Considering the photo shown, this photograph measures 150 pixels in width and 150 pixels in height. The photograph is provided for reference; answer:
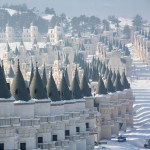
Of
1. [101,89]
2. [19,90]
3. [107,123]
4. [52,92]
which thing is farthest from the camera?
[101,89]

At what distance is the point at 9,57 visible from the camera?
519 ft

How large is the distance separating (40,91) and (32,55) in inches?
4579

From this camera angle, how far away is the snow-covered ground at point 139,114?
7931cm

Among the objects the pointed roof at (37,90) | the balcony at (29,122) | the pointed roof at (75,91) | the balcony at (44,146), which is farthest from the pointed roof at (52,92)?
the pointed roof at (75,91)

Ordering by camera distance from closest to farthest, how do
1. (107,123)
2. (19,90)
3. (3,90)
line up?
(3,90) < (19,90) < (107,123)

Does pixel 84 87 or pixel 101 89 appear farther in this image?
pixel 101 89

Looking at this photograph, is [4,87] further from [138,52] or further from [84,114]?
[138,52]

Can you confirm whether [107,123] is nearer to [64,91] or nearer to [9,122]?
[64,91]

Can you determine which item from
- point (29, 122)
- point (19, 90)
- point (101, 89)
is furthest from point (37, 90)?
point (101, 89)

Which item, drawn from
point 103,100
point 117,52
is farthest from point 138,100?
point 117,52

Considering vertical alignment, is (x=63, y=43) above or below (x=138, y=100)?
above

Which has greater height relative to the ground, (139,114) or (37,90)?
(37,90)

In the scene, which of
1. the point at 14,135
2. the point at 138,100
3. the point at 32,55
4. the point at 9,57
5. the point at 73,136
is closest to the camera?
the point at 14,135

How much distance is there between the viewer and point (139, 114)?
350 feet
